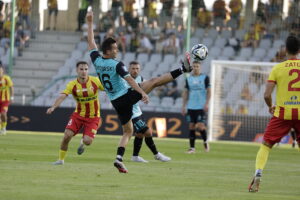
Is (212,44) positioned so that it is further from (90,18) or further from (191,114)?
(90,18)

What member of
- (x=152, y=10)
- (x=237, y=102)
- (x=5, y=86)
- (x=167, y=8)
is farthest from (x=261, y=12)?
(x=5, y=86)

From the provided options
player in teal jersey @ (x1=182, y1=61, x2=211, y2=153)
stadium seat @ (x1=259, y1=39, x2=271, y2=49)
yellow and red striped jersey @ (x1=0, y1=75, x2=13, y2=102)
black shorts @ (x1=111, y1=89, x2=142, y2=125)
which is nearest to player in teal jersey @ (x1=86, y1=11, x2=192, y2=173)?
black shorts @ (x1=111, y1=89, x2=142, y2=125)

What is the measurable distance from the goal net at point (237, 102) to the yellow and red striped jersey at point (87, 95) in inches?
530

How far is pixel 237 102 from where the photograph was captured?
96.3ft

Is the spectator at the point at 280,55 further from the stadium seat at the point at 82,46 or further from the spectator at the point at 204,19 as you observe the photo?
the stadium seat at the point at 82,46

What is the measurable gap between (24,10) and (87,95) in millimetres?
21415

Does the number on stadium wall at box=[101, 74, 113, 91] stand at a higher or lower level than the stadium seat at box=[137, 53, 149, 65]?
higher

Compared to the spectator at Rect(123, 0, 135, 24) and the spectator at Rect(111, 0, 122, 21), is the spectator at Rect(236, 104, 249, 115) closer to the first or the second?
the spectator at Rect(123, 0, 135, 24)

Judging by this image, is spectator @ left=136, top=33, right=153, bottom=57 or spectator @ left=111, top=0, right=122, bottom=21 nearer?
spectator @ left=136, top=33, right=153, bottom=57

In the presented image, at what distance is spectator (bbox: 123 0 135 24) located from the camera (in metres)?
A: 35.7

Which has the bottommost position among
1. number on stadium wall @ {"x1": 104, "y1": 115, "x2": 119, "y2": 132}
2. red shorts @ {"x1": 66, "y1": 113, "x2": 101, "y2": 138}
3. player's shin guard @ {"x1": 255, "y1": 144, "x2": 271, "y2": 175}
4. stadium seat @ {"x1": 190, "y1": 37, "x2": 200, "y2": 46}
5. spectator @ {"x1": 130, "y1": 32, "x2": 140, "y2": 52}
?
number on stadium wall @ {"x1": 104, "y1": 115, "x2": 119, "y2": 132}

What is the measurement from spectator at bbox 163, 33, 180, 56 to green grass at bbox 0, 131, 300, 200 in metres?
16.9

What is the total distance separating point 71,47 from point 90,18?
24.0 m

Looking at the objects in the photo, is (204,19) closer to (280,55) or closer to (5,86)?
(280,55)
